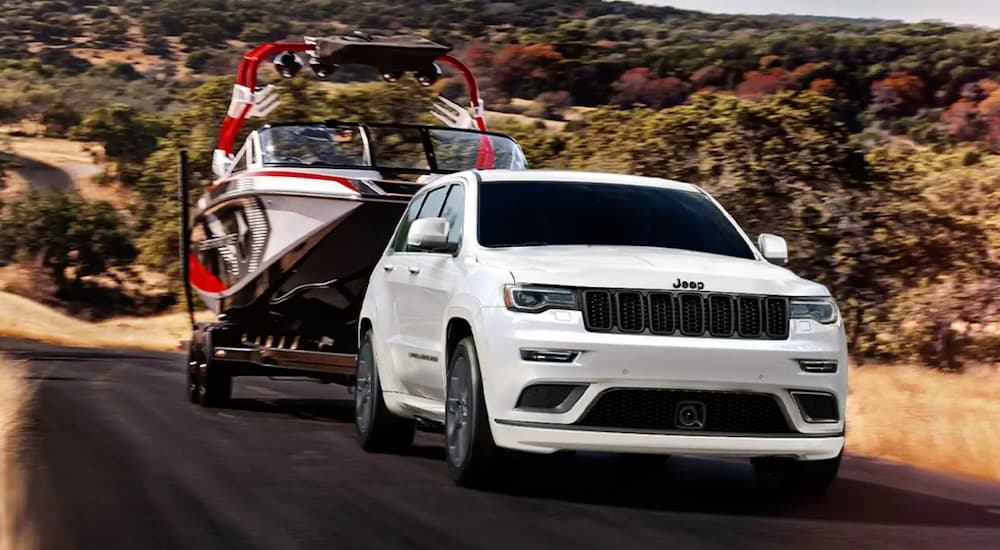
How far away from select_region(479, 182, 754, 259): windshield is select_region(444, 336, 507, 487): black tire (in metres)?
0.89

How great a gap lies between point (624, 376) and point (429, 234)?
70.4 inches

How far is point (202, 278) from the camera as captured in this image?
666 inches

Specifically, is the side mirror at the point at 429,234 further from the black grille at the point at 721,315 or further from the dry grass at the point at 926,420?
the dry grass at the point at 926,420

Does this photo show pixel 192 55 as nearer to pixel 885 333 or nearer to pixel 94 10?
pixel 94 10

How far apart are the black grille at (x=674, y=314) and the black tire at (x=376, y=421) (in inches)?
114

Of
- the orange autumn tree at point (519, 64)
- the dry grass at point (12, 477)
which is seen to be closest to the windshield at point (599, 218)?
the dry grass at point (12, 477)

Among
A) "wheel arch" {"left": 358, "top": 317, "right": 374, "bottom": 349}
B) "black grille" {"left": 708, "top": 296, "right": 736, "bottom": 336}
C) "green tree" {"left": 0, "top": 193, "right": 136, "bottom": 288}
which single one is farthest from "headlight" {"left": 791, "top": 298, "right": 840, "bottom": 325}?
"green tree" {"left": 0, "top": 193, "right": 136, "bottom": 288}

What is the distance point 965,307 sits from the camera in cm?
2798

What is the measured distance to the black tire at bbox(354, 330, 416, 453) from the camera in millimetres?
11031

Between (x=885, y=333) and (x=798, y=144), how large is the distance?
148 inches

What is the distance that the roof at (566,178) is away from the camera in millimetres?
10219

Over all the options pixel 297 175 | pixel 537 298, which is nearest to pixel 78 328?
pixel 297 175

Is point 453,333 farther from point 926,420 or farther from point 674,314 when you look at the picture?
point 926,420

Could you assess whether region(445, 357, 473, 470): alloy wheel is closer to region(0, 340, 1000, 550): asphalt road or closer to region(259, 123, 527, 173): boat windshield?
region(0, 340, 1000, 550): asphalt road
